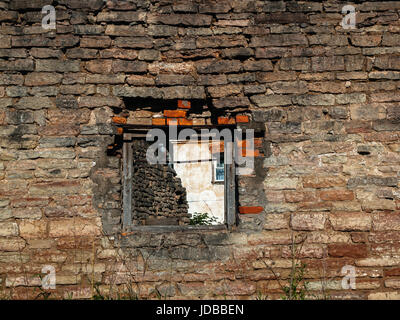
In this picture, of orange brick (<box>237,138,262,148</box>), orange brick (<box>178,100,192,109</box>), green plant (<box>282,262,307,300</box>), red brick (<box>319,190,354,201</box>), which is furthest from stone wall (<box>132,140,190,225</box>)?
red brick (<box>319,190,354,201</box>)

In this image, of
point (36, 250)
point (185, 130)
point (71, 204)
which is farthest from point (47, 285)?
point (185, 130)

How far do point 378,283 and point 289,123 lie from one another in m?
1.55

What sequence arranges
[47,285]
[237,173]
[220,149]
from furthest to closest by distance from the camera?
[220,149], [237,173], [47,285]

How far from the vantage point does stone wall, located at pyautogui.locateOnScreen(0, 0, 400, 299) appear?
10.9ft

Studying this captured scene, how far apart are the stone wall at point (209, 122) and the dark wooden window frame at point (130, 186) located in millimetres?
111

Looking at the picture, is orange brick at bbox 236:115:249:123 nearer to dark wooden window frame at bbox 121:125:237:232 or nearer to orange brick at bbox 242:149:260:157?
dark wooden window frame at bbox 121:125:237:232

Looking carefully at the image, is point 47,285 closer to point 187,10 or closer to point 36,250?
point 36,250

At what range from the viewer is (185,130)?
3.69 metres

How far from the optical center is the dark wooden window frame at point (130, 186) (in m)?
3.52

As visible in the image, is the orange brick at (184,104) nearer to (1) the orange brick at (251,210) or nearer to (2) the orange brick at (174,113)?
(2) the orange brick at (174,113)

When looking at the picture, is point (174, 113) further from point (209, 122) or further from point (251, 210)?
point (251, 210)

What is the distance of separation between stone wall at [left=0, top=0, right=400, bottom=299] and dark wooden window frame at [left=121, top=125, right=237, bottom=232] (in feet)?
0.36

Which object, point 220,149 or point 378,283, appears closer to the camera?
point 378,283

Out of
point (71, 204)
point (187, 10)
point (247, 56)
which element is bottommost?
point (71, 204)
